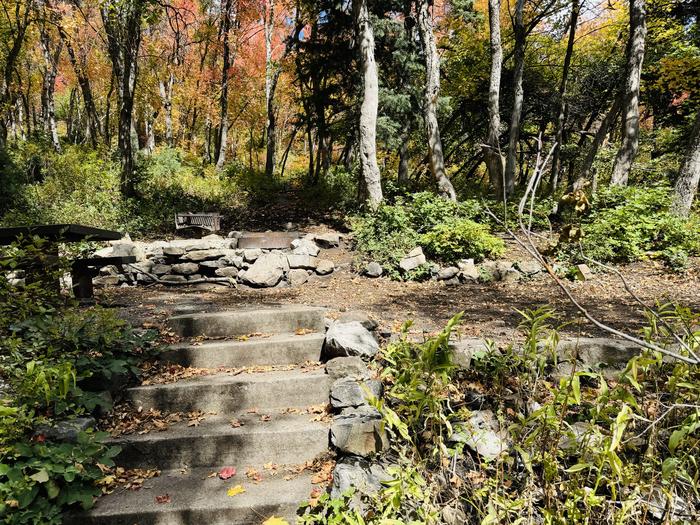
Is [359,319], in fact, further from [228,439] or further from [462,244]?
[462,244]

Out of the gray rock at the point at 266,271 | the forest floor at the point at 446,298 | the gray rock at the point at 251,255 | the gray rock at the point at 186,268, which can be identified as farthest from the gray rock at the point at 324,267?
the gray rock at the point at 186,268

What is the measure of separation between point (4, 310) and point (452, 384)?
11.7 ft

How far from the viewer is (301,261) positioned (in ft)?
23.5

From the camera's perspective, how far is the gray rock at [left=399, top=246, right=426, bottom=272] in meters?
6.87

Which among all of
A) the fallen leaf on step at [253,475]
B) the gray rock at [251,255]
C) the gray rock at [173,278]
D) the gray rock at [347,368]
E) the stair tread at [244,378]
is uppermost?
the gray rock at [251,255]

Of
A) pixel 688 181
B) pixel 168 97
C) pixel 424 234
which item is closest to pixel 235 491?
pixel 424 234

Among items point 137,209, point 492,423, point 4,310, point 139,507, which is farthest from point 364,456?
point 137,209

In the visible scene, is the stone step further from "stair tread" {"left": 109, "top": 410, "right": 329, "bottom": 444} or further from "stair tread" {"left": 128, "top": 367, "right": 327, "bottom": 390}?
"stair tread" {"left": 109, "top": 410, "right": 329, "bottom": 444}

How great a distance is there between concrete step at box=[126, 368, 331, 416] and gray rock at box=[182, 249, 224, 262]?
3.76m

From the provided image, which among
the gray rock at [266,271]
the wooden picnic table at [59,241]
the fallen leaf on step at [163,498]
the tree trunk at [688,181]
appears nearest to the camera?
the fallen leaf on step at [163,498]

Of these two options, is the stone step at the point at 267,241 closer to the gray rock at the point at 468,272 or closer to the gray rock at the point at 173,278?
the gray rock at the point at 173,278

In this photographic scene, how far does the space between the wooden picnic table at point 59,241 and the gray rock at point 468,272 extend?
5074mm

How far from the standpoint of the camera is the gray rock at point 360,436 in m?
2.81

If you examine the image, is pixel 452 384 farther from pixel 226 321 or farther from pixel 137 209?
pixel 137 209
